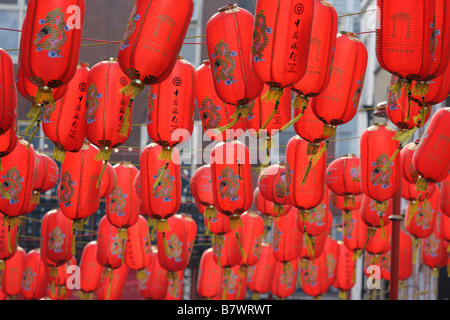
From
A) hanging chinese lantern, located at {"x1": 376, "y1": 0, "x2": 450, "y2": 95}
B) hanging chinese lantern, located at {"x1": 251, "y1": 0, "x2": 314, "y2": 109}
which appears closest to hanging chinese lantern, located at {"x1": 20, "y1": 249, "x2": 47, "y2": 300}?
hanging chinese lantern, located at {"x1": 251, "y1": 0, "x2": 314, "y2": 109}

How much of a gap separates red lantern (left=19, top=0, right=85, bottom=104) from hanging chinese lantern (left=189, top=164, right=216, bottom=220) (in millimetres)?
3051

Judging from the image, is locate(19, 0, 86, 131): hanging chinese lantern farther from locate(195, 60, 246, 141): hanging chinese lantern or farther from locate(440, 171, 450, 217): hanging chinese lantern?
locate(440, 171, 450, 217): hanging chinese lantern

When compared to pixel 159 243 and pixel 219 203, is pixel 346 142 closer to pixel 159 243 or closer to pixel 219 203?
pixel 159 243

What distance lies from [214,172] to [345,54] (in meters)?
1.76

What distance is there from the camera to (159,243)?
30.8ft

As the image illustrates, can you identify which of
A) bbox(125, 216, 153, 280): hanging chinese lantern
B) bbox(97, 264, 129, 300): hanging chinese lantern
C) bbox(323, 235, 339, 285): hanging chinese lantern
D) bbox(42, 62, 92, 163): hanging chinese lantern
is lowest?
bbox(97, 264, 129, 300): hanging chinese lantern

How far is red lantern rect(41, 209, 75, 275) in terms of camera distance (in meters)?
9.05

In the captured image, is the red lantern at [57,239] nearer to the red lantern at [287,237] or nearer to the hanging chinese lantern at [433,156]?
the red lantern at [287,237]

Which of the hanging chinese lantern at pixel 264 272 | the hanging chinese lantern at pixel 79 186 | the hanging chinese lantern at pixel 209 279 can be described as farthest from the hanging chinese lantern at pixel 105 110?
the hanging chinese lantern at pixel 264 272

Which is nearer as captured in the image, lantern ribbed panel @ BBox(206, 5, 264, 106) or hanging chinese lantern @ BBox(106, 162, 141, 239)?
lantern ribbed panel @ BBox(206, 5, 264, 106)

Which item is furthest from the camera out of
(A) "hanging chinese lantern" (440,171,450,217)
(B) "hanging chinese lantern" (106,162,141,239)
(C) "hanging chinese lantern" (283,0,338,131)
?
(B) "hanging chinese lantern" (106,162,141,239)

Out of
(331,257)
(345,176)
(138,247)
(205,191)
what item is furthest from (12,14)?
(331,257)

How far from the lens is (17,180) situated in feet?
24.8
